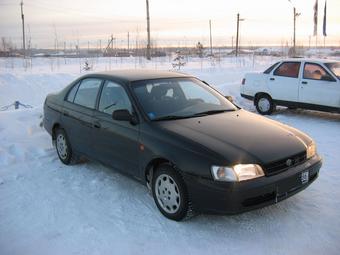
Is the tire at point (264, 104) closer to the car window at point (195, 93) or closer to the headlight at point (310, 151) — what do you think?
the car window at point (195, 93)

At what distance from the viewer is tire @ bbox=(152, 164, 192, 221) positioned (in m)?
4.00

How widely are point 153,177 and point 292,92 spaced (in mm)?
6707

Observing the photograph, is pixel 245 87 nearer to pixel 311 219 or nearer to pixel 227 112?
pixel 227 112

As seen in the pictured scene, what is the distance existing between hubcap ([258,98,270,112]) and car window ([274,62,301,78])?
0.76 m

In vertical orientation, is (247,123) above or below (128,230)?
above

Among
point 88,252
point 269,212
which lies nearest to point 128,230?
point 88,252

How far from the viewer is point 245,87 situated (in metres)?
11.2

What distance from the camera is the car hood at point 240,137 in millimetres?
3859

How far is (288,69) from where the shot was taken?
10.3m

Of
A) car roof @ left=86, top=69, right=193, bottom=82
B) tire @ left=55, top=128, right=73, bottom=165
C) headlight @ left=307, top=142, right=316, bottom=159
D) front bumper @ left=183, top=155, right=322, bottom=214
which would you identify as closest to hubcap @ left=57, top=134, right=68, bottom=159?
tire @ left=55, top=128, right=73, bottom=165

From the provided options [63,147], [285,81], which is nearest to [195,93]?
[63,147]

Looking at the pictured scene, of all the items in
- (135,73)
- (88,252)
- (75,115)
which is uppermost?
(135,73)

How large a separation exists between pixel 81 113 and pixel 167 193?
6.65 ft

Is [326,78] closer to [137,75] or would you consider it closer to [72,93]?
[137,75]
